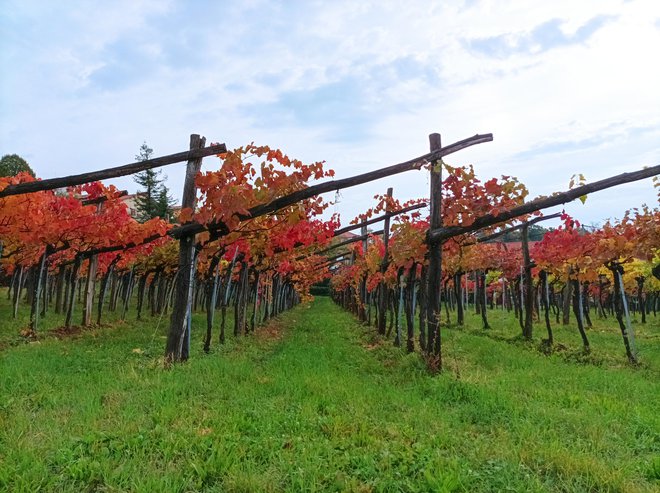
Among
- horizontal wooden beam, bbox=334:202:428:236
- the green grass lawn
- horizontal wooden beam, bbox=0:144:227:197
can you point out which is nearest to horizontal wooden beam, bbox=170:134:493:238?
horizontal wooden beam, bbox=0:144:227:197

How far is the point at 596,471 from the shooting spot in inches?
142

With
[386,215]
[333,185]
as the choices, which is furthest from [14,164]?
[333,185]

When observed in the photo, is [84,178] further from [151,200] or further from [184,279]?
[151,200]

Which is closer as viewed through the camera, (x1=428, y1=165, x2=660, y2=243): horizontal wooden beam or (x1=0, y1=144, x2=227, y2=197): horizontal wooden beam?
(x1=0, y1=144, x2=227, y2=197): horizontal wooden beam

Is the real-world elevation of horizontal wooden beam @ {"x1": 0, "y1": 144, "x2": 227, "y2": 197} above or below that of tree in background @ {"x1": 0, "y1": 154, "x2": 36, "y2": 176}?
below

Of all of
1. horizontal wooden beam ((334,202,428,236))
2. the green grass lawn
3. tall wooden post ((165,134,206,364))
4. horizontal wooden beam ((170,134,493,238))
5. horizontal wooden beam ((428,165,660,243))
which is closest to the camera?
the green grass lawn

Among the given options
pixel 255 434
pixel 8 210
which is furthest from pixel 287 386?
pixel 8 210

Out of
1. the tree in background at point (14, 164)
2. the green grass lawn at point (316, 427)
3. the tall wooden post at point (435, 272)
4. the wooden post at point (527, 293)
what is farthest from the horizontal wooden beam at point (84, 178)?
the tree in background at point (14, 164)

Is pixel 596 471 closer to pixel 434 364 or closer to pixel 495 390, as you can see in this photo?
pixel 495 390

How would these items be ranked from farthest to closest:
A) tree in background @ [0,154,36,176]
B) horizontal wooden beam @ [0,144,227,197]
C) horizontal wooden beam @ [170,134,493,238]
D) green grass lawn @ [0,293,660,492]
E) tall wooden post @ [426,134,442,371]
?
tree in background @ [0,154,36,176] → tall wooden post @ [426,134,442,371] → horizontal wooden beam @ [170,134,493,238] → horizontal wooden beam @ [0,144,227,197] → green grass lawn @ [0,293,660,492]

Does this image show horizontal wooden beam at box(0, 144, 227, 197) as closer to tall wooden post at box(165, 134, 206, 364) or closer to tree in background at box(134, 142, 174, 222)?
tall wooden post at box(165, 134, 206, 364)

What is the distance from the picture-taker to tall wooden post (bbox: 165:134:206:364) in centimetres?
791

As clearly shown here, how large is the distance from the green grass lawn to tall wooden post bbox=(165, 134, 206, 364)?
20.8 inches

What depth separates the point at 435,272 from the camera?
806cm
